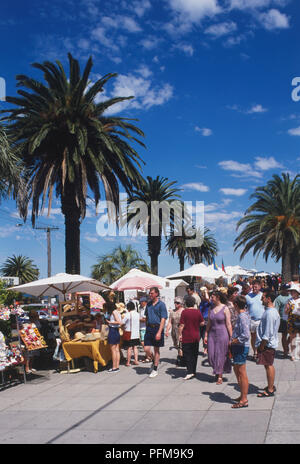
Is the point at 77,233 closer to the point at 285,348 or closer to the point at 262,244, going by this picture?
the point at 285,348

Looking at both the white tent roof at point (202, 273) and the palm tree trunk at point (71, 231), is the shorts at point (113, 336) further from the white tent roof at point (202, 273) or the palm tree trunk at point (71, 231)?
the white tent roof at point (202, 273)

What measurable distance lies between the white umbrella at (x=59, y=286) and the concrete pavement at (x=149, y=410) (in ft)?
9.09

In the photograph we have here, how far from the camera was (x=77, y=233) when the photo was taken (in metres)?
17.8

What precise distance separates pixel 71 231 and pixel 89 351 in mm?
7528

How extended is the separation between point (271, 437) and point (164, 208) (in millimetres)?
27783

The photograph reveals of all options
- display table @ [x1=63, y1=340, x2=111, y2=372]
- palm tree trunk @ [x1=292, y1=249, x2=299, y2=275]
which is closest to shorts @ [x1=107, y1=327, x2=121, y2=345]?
display table @ [x1=63, y1=340, x2=111, y2=372]

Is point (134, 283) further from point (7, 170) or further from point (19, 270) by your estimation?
point (19, 270)

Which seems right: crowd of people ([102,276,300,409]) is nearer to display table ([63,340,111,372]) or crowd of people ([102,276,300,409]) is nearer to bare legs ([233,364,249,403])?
bare legs ([233,364,249,403])

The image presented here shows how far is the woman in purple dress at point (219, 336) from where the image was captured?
8.48 meters

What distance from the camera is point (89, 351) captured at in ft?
35.8

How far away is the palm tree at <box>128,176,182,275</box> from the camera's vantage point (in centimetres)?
3066
